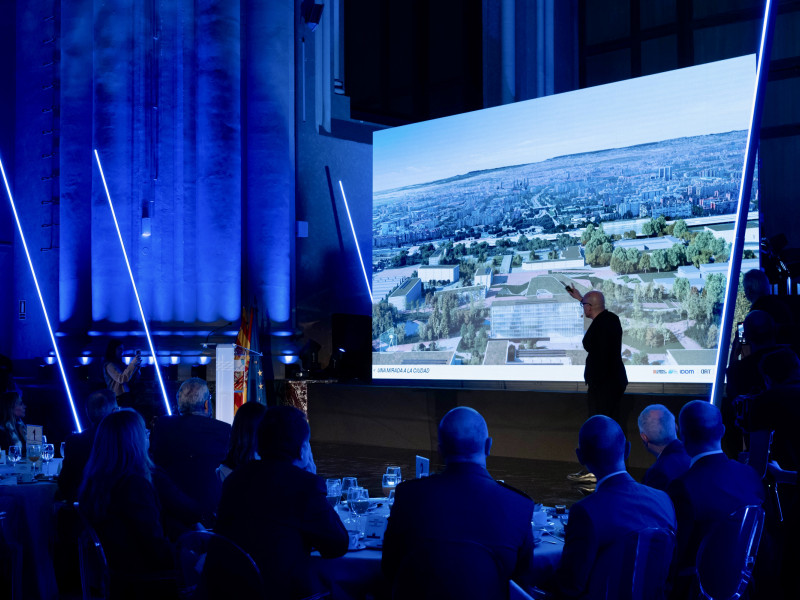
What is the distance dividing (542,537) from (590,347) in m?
3.91

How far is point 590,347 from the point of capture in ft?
22.1

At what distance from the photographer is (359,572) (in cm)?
277

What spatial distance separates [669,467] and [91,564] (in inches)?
83.7

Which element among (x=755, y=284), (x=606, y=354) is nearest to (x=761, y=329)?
(x=755, y=284)

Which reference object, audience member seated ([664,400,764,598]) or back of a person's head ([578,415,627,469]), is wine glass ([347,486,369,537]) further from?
audience member seated ([664,400,764,598])

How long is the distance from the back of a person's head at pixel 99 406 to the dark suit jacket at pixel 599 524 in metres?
2.78

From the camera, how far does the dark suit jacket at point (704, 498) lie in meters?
2.75

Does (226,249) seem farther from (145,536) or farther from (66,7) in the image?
(145,536)

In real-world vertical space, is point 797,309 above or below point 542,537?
above

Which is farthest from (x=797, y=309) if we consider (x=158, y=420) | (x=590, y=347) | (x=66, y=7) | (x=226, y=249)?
(x=66, y=7)

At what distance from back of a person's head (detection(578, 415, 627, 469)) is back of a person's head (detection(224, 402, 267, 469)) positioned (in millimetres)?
1309

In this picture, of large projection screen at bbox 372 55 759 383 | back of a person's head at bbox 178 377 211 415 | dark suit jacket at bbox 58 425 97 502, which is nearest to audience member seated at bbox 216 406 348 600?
back of a person's head at bbox 178 377 211 415

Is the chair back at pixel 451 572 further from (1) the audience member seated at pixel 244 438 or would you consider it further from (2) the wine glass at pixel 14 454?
(2) the wine glass at pixel 14 454

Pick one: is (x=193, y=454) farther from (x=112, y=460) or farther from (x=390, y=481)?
(x=390, y=481)
